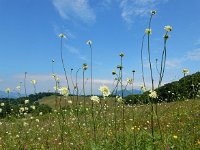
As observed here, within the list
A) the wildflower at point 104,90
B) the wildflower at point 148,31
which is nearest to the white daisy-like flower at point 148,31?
the wildflower at point 148,31

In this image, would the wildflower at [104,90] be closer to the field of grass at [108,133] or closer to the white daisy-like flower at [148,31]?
the field of grass at [108,133]

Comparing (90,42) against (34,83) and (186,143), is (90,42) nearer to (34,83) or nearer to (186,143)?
(34,83)

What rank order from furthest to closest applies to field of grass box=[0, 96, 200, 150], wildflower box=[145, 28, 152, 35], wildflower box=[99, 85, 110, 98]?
field of grass box=[0, 96, 200, 150]
wildflower box=[99, 85, 110, 98]
wildflower box=[145, 28, 152, 35]

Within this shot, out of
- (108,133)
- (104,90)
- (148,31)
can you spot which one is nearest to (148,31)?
(148,31)

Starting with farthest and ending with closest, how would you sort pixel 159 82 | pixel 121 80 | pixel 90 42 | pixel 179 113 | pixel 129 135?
1. pixel 179 113
2. pixel 129 135
3. pixel 90 42
4. pixel 121 80
5. pixel 159 82

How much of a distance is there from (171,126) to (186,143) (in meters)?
3.91

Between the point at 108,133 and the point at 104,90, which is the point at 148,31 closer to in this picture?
the point at 104,90

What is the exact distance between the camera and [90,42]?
7246mm

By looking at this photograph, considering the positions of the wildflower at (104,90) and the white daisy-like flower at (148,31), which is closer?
the white daisy-like flower at (148,31)

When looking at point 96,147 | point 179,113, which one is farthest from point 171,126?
point 96,147

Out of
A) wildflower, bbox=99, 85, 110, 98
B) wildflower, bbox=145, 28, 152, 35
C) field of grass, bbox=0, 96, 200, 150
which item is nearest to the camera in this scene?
wildflower, bbox=145, 28, 152, 35

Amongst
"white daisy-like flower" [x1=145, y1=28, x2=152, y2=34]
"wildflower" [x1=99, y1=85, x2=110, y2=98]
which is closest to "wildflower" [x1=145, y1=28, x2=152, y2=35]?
"white daisy-like flower" [x1=145, y1=28, x2=152, y2=34]

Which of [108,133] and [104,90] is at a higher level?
[104,90]

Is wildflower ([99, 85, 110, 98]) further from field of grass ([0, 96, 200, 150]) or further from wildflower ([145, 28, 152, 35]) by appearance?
wildflower ([145, 28, 152, 35])
